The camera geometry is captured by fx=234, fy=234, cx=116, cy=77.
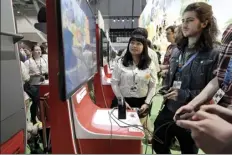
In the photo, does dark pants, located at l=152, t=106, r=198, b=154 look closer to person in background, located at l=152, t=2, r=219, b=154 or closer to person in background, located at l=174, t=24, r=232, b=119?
person in background, located at l=152, t=2, r=219, b=154

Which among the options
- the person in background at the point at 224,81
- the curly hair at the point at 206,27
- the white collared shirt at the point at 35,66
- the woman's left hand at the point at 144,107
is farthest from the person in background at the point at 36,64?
the person in background at the point at 224,81

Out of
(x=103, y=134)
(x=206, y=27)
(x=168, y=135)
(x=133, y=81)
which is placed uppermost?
(x=206, y=27)

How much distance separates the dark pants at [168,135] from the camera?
1729 millimetres

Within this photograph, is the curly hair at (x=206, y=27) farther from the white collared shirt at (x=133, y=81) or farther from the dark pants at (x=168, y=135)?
the white collared shirt at (x=133, y=81)

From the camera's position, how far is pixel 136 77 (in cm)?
221

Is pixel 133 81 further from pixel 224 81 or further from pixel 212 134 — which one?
pixel 212 134

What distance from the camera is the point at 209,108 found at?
64cm

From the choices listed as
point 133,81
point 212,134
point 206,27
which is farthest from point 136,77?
point 212,134

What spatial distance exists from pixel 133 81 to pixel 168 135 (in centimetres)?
64

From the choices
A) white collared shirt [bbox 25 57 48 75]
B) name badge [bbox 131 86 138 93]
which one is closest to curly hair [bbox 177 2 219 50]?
name badge [bbox 131 86 138 93]

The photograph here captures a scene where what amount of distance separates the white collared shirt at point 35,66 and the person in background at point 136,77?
10.3 feet

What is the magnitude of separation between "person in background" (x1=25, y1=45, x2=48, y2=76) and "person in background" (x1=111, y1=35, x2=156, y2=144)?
3.03 m

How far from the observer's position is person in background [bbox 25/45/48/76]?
494 cm

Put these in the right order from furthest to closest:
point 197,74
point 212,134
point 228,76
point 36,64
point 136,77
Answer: point 36,64
point 136,77
point 197,74
point 228,76
point 212,134
